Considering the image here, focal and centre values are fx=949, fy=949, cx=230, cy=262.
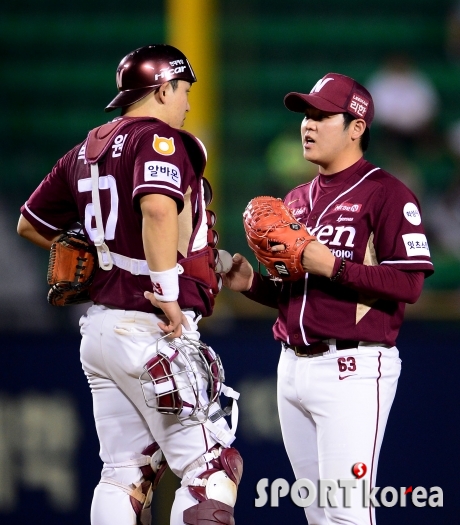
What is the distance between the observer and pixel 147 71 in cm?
308

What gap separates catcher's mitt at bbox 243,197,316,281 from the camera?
9.97 feet

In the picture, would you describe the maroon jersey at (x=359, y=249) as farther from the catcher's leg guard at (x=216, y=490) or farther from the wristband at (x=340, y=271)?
the catcher's leg guard at (x=216, y=490)

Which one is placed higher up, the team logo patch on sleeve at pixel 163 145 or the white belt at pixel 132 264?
the team logo patch on sleeve at pixel 163 145

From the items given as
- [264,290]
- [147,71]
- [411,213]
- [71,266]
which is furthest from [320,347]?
[147,71]

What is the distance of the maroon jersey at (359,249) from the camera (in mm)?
3043

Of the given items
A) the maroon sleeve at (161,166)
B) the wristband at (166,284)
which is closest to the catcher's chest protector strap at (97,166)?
the maroon sleeve at (161,166)

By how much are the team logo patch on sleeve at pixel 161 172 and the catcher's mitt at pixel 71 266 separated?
431 mm

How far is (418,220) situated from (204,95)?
3.21 meters

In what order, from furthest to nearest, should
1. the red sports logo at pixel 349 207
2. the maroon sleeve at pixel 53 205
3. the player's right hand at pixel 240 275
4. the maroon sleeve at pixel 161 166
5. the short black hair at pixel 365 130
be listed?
1. the player's right hand at pixel 240 275
2. the maroon sleeve at pixel 53 205
3. the short black hair at pixel 365 130
4. the red sports logo at pixel 349 207
5. the maroon sleeve at pixel 161 166

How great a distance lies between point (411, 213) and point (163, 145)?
83 centimetres

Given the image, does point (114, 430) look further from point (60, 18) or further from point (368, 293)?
point (60, 18)

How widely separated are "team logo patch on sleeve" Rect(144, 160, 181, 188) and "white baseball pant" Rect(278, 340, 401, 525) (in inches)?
29.9

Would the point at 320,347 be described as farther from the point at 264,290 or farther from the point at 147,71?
the point at 147,71

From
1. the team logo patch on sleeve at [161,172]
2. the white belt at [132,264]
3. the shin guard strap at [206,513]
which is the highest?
the team logo patch on sleeve at [161,172]
